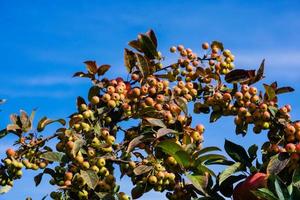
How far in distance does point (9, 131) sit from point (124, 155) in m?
0.83

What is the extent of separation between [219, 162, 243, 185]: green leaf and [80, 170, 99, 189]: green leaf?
29.8 inches

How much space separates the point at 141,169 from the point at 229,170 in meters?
0.55

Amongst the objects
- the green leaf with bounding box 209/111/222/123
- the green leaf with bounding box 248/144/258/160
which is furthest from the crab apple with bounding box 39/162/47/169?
the green leaf with bounding box 248/144/258/160

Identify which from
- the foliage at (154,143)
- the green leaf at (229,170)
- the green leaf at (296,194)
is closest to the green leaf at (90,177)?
the foliage at (154,143)

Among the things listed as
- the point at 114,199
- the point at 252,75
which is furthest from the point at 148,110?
the point at 252,75

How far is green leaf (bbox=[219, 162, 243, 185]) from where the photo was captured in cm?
329

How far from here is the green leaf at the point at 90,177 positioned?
3.13 meters

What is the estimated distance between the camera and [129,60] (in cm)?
394

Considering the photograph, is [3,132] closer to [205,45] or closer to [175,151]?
[175,151]

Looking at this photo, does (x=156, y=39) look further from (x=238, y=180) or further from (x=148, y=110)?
(x=238, y=180)

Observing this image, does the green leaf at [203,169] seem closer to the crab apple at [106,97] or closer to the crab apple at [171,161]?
the crab apple at [171,161]

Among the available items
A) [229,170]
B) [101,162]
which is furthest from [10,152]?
[229,170]

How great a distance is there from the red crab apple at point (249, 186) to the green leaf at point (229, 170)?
0.31ft

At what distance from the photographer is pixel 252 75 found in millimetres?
3945
